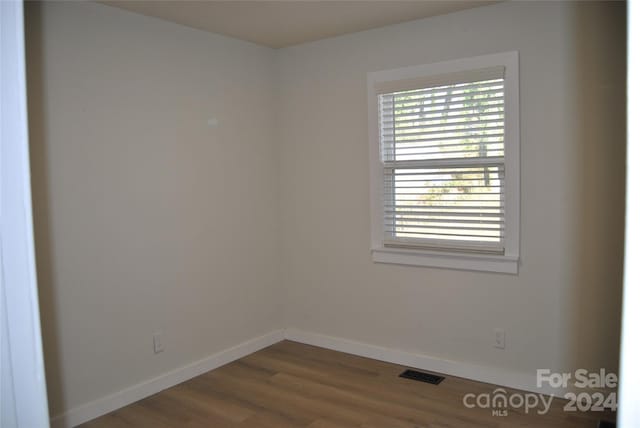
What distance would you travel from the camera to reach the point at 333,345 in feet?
13.5

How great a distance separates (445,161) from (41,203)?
2.54m

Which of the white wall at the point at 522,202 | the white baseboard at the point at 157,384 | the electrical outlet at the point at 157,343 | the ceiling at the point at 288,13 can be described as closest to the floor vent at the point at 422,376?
the white wall at the point at 522,202

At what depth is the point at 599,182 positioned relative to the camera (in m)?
2.92

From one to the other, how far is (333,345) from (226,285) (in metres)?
1.03

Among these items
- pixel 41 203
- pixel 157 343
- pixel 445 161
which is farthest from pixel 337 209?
pixel 41 203

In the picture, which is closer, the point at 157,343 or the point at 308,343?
the point at 157,343

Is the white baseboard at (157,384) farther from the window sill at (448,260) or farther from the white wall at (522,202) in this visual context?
the window sill at (448,260)

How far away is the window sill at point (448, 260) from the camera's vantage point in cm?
326

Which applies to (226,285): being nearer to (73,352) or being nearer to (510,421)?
(73,352)

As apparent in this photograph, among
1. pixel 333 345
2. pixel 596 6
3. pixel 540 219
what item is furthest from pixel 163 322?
pixel 596 6

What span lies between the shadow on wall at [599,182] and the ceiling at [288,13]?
2.34ft

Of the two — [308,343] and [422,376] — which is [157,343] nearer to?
[308,343]

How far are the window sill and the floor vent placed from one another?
2.55 ft

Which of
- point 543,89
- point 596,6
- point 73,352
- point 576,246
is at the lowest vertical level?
point 73,352
